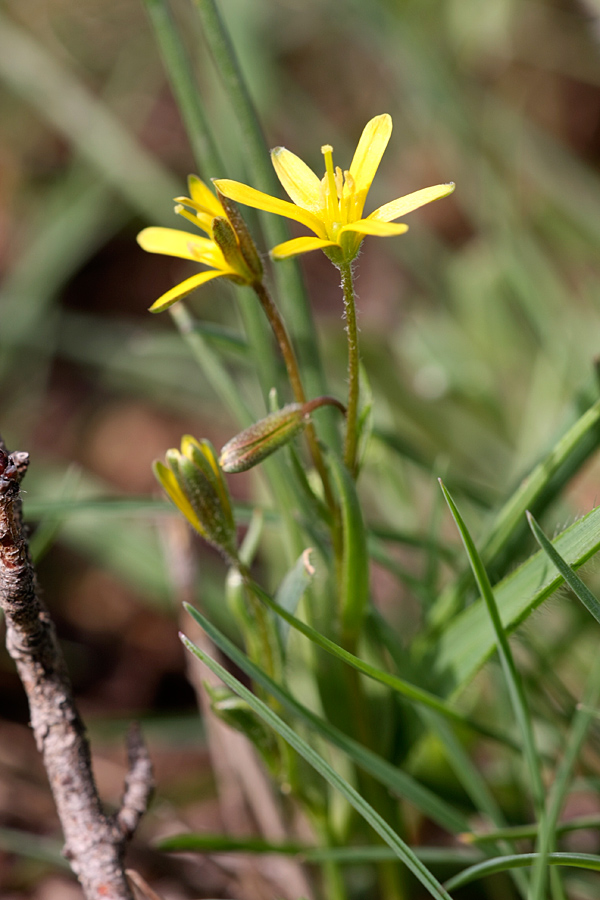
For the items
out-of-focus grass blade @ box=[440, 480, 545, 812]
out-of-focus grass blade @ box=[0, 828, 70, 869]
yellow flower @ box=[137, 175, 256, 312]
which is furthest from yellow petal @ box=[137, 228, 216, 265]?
out-of-focus grass blade @ box=[0, 828, 70, 869]

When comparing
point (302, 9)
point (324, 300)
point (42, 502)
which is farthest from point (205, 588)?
point (302, 9)

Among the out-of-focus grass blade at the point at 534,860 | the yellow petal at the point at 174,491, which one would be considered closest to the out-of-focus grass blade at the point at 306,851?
the out-of-focus grass blade at the point at 534,860

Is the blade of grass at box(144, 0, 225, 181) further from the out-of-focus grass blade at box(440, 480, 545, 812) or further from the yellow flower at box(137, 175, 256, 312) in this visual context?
the out-of-focus grass blade at box(440, 480, 545, 812)

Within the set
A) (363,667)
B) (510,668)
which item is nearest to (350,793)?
(363,667)

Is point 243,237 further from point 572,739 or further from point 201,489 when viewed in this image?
point 572,739

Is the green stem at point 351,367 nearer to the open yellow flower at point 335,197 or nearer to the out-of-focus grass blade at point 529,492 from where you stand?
the open yellow flower at point 335,197

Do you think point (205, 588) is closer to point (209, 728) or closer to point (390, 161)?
point (209, 728)
